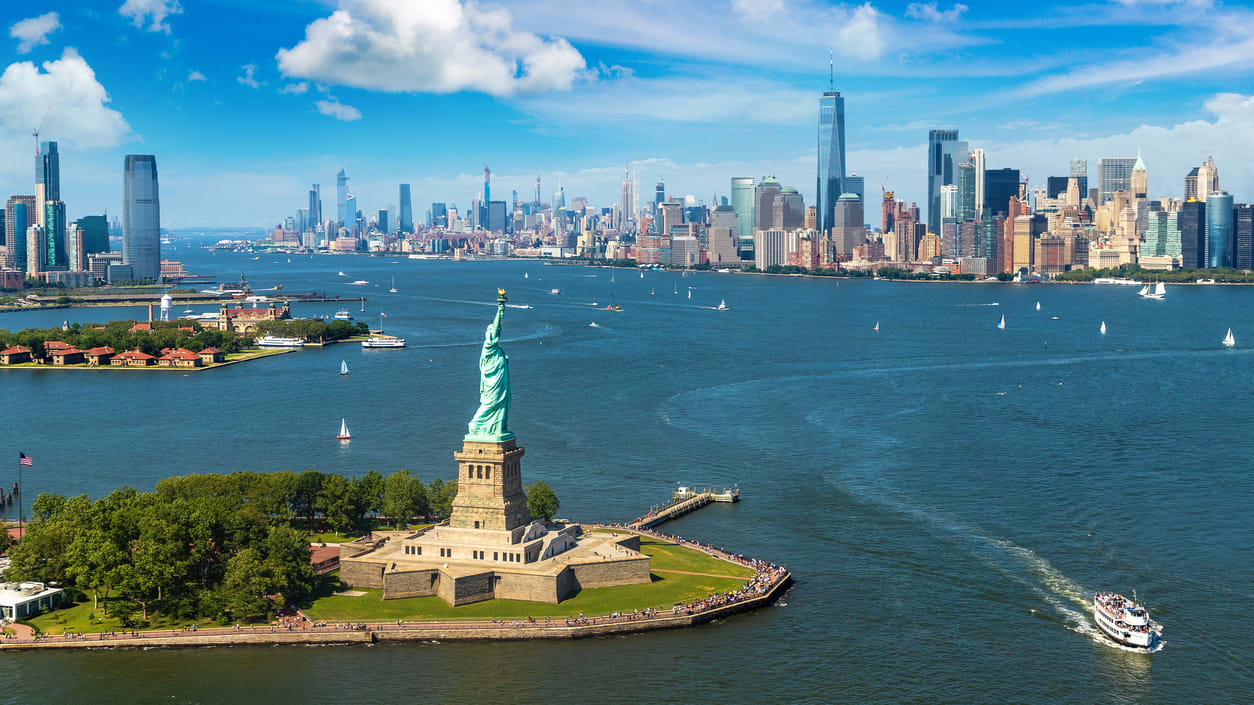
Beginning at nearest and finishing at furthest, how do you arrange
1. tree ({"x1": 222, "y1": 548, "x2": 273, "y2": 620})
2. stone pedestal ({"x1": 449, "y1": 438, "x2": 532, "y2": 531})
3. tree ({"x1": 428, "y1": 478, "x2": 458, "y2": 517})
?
tree ({"x1": 222, "y1": 548, "x2": 273, "y2": 620}), stone pedestal ({"x1": 449, "y1": 438, "x2": 532, "y2": 531}), tree ({"x1": 428, "y1": 478, "x2": 458, "y2": 517})

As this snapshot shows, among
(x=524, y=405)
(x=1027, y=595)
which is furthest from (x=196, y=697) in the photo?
(x=524, y=405)

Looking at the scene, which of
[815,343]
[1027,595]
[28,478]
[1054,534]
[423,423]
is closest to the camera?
[1027,595]

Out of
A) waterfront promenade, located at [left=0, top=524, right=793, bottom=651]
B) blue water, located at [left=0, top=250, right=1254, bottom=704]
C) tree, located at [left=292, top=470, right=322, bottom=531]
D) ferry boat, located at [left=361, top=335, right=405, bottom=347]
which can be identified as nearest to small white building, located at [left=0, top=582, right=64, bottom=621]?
waterfront promenade, located at [left=0, top=524, right=793, bottom=651]

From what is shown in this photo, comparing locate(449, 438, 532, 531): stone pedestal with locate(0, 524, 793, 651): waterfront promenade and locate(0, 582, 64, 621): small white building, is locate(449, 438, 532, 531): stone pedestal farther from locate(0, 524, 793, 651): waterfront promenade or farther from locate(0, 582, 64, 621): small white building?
locate(0, 582, 64, 621): small white building

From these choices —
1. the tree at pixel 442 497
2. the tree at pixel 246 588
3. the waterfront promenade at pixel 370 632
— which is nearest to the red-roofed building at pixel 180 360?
the tree at pixel 442 497

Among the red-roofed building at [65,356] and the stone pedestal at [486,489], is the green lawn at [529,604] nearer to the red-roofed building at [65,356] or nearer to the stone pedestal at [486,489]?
the stone pedestal at [486,489]

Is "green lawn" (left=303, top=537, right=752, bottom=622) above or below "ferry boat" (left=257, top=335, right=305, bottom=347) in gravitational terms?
below

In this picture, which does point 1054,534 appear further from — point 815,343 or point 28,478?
point 815,343
